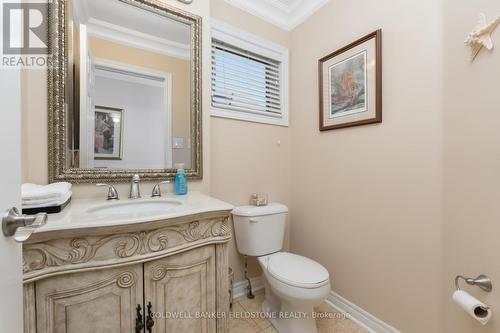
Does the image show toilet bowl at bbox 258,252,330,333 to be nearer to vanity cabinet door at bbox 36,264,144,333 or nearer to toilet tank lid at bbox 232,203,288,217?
toilet tank lid at bbox 232,203,288,217

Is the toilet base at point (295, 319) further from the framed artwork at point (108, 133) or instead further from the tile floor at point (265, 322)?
the framed artwork at point (108, 133)

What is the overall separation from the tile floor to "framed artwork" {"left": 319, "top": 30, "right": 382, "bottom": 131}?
1.33 metres

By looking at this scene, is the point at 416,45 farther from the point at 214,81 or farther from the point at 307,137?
the point at 214,81

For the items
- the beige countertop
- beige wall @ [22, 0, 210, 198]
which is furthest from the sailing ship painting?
beige wall @ [22, 0, 210, 198]

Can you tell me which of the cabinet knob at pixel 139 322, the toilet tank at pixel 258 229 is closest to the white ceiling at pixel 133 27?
the toilet tank at pixel 258 229

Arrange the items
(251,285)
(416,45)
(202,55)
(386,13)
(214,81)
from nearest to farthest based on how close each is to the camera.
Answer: (416,45) → (386,13) → (202,55) → (214,81) → (251,285)

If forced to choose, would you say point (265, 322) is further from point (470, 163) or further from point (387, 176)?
point (470, 163)

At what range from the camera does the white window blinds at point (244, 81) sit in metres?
1.67

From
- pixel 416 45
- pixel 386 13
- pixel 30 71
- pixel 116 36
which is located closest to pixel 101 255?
pixel 30 71

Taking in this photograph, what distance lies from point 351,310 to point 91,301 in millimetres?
1540

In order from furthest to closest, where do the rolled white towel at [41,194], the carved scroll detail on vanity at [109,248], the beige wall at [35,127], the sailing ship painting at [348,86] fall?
the sailing ship painting at [348,86], the beige wall at [35,127], the rolled white towel at [41,194], the carved scroll detail on vanity at [109,248]

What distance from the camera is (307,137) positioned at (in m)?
1.83

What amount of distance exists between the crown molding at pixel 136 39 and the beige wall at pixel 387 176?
103cm

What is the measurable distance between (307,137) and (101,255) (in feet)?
5.15
